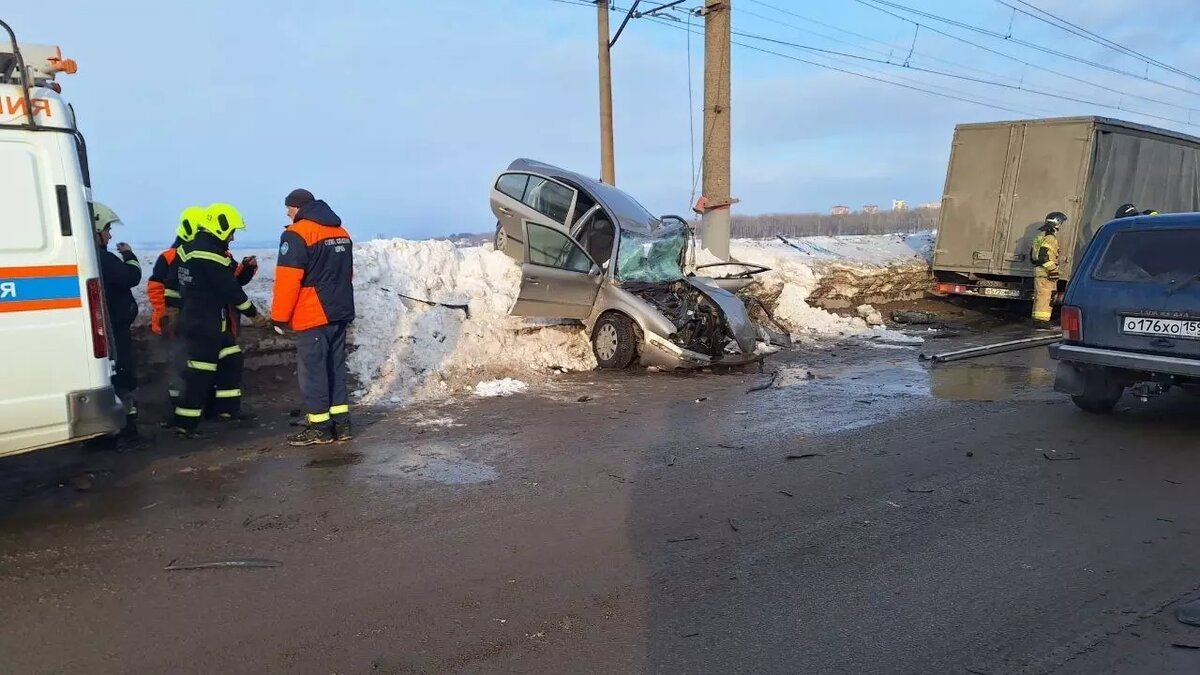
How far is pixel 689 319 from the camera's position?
9992mm

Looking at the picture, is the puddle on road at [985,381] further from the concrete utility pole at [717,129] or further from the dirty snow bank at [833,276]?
the concrete utility pole at [717,129]

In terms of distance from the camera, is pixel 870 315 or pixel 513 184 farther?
pixel 870 315

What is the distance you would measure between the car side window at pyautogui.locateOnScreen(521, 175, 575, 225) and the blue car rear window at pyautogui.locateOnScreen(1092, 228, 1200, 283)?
6271 millimetres

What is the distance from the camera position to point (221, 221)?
680cm

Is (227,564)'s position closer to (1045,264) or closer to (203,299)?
(203,299)

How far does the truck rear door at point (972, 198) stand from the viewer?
46.3ft

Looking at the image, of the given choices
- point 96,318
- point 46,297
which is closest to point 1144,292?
point 96,318

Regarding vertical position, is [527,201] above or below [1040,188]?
below

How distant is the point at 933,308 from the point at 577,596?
14.3 meters

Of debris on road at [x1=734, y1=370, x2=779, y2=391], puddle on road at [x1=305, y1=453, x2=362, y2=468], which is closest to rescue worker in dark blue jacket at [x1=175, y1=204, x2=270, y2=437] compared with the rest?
puddle on road at [x1=305, y1=453, x2=362, y2=468]

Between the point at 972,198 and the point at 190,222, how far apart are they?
12.7 metres

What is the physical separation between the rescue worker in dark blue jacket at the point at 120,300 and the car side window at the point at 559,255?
4.52m

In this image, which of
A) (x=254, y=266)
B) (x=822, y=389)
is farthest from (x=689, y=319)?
(x=254, y=266)

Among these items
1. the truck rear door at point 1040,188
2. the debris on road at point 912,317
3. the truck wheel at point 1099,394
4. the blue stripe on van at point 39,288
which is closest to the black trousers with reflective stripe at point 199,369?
the blue stripe on van at point 39,288
